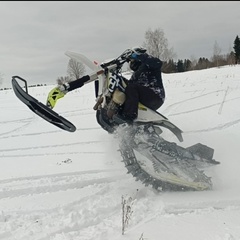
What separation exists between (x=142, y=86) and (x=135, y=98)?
0.23 m

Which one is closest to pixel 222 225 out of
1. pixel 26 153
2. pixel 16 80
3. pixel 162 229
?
pixel 162 229

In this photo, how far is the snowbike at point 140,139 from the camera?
4.57m

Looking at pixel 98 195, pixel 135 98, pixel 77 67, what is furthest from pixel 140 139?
pixel 77 67

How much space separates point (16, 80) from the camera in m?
4.91

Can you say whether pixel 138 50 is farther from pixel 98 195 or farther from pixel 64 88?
pixel 98 195

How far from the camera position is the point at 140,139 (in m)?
A: 4.76

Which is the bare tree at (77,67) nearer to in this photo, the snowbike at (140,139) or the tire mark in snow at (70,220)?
the snowbike at (140,139)

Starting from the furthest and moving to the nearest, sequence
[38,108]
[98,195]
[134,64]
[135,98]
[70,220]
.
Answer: [134,64]
[135,98]
[38,108]
[98,195]
[70,220]

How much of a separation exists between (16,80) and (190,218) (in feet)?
9.62

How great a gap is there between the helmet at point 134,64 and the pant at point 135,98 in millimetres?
345

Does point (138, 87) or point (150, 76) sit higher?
point (150, 76)

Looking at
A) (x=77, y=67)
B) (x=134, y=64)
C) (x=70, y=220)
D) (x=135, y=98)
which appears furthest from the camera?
(x=77, y=67)

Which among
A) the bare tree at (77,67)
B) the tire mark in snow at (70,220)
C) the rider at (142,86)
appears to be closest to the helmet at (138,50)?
the rider at (142,86)

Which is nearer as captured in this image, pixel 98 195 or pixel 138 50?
pixel 98 195
